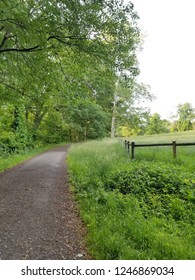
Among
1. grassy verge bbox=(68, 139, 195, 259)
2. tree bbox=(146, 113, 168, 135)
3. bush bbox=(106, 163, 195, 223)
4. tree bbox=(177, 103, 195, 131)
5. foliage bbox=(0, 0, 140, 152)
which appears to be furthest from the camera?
tree bbox=(177, 103, 195, 131)

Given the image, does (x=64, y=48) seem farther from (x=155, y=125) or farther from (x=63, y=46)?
(x=155, y=125)

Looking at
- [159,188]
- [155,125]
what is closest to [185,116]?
[155,125]

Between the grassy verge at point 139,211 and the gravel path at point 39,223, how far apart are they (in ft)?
1.07

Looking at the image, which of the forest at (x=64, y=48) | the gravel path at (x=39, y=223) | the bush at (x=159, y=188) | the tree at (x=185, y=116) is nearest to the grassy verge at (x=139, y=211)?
the bush at (x=159, y=188)

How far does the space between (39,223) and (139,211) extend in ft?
6.73

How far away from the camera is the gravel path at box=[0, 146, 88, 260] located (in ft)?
11.5

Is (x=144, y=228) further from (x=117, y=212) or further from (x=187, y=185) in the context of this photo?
(x=187, y=185)

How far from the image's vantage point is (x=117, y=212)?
15.6ft

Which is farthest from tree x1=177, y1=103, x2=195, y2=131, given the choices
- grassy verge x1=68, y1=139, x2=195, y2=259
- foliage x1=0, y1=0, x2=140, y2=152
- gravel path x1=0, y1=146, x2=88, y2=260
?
gravel path x1=0, y1=146, x2=88, y2=260

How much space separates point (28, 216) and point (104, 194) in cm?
186

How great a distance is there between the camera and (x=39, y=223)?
4.58m

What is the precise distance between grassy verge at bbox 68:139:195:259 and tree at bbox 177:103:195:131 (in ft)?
192

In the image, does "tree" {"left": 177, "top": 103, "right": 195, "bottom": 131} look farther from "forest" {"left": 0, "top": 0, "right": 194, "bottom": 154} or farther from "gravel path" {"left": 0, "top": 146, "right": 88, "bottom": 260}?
"gravel path" {"left": 0, "top": 146, "right": 88, "bottom": 260}

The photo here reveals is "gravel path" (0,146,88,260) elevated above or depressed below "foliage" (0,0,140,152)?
below
